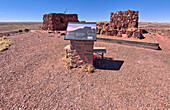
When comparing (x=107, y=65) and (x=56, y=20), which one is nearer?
(x=107, y=65)

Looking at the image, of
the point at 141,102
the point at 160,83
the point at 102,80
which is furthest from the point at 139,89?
the point at 102,80

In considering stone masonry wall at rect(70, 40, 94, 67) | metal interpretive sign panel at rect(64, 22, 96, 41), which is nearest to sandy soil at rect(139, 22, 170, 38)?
metal interpretive sign panel at rect(64, 22, 96, 41)

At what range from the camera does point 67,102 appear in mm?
2885

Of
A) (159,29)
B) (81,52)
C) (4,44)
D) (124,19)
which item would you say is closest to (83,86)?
(81,52)

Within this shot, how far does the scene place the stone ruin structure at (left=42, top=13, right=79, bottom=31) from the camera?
1714cm

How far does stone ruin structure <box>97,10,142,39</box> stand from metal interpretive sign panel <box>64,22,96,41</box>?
7.88 metres

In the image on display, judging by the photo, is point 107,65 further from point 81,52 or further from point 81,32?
point 81,32

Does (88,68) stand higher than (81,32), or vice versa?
(81,32)

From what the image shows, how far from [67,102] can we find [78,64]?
7.24 ft

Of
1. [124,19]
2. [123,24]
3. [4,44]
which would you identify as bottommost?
[4,44]

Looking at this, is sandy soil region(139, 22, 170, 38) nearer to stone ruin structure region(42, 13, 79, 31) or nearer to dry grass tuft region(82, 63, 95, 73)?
stone ruin structure region(42, 13, 79, 31)

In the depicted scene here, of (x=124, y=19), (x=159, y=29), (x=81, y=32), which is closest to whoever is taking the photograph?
(x=81, y=32)

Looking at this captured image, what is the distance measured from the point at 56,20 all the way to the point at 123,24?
10861 mm

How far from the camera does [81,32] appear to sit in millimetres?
4465
